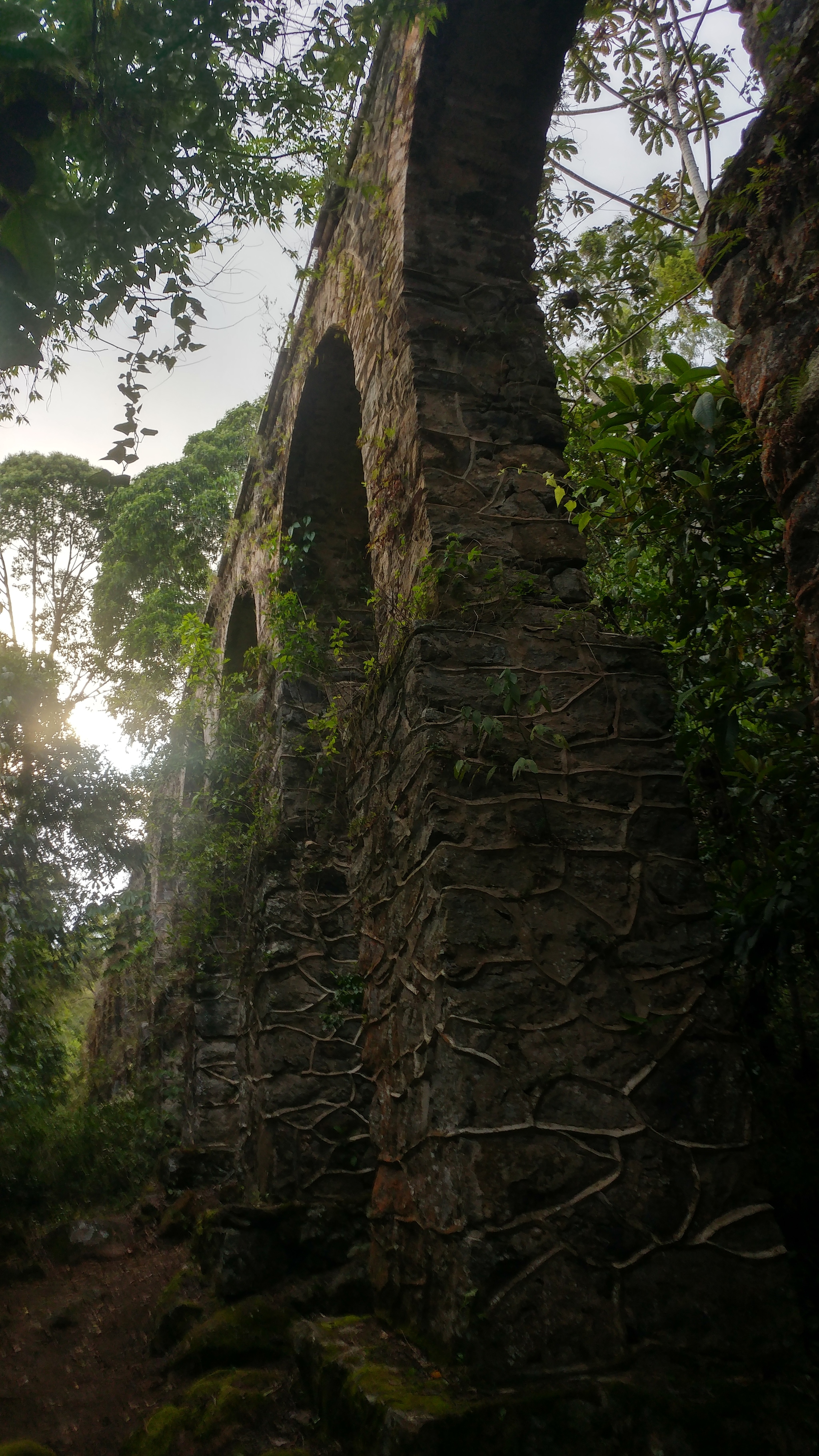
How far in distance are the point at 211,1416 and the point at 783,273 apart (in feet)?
8.92

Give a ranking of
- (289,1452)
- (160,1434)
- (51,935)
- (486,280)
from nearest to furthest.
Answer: (289,1452), (160,1434), (486,280), (51,935)

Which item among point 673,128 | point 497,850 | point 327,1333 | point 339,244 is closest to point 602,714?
point 497,850

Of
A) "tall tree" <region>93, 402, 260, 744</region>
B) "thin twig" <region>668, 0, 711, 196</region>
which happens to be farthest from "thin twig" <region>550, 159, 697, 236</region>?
"tall tree" <region>93, 402, 260, 744</region>

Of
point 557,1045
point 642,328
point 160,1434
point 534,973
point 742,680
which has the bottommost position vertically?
point 160,1434

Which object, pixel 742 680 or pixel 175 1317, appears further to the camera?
pixel 175 1317

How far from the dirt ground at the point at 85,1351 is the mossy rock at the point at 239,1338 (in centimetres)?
12

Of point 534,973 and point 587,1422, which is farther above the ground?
point 534,973

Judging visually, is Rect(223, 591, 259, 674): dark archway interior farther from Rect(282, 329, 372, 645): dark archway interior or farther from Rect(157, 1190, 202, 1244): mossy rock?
Rect(157, 1190, 202, 1244): mossy rock

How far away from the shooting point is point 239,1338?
2.44 m

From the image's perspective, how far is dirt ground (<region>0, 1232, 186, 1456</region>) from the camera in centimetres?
245

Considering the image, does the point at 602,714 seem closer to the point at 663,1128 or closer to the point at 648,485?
the point at 648,485

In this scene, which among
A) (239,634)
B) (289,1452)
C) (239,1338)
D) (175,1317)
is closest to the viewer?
(289,1452)

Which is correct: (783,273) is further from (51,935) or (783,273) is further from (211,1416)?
(51,935)

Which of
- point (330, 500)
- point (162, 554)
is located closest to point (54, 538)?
point (162, 554)
